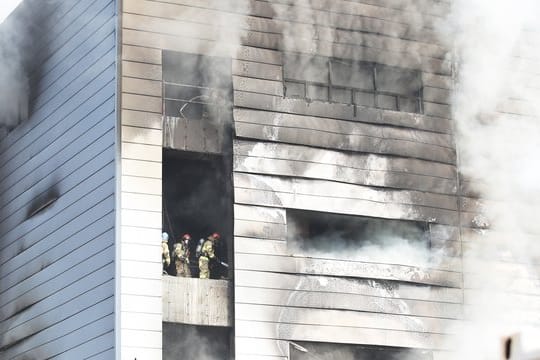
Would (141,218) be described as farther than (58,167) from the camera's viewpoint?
No

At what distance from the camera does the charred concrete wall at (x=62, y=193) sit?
20734 millimetres

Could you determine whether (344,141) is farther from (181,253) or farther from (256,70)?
(181,253)

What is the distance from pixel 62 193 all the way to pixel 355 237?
583cm

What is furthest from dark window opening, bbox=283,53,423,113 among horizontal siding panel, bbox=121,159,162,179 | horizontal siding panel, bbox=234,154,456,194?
horizontal siding panel, bbox=121,159,162,179

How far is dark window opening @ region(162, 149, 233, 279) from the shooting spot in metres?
21.6

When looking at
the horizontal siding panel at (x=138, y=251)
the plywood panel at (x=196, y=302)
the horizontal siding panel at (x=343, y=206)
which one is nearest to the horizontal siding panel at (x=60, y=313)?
the horizontal siding panel at (x=138, y=251)

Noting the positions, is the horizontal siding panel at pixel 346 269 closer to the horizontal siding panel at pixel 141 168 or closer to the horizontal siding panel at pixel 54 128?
the horizontal siding panel at pixel 141 168

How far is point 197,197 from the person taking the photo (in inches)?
877

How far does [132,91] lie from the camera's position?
69.2 feet

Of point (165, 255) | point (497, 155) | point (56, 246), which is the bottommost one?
point (165, 255)

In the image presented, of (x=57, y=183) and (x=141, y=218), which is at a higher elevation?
(x=57, y=183)

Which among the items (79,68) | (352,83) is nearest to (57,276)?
(79,68)

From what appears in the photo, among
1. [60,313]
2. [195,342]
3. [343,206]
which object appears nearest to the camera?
[195,342]

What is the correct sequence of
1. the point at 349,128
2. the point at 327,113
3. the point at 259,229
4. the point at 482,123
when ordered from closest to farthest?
the point at 259,229
the point at 327,113
the point at 349,128
the point at 482,123
